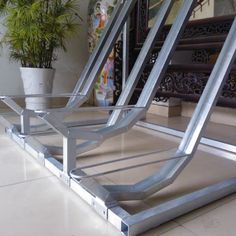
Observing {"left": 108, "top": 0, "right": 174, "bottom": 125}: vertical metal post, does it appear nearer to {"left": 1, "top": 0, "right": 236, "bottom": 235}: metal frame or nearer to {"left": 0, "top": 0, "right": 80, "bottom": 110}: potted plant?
{"left": 1, "top": 0, "right": 236, "bottom": 235}: metal frame

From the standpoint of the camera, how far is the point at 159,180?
78 centimetres

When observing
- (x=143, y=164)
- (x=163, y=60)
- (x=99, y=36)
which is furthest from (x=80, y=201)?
(x=99, y=36)

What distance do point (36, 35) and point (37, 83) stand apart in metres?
0.34

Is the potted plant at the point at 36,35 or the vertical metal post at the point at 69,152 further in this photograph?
the potted plant at the point at 36,35

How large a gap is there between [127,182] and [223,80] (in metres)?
0.45

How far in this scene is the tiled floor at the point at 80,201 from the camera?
0.64m

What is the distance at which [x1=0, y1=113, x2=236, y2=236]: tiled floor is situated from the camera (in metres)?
0.64

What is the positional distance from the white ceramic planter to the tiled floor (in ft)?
2.71

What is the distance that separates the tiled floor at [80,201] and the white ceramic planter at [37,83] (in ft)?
2.71

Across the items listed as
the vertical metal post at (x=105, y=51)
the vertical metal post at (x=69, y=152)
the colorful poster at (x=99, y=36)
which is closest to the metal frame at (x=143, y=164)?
A: the vertical metal post at (x=69, y=152)

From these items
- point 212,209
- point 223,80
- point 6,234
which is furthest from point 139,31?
point 6,234

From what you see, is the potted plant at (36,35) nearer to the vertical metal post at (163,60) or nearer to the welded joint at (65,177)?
the vertical metal post at (163,60)

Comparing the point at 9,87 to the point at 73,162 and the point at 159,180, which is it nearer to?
the point at 73,162

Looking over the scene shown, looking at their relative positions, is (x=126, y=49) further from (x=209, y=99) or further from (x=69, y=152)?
(x=69, y=152)
